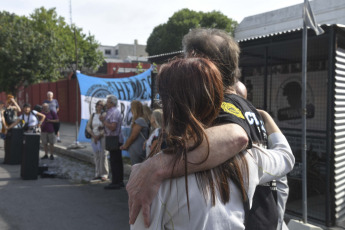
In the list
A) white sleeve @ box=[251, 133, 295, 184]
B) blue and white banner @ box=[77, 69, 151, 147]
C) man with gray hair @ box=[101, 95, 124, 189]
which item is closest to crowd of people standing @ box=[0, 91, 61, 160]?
blue and white banner @ box=[77, 69, 151, 147]

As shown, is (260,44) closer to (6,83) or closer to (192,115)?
(192,115)

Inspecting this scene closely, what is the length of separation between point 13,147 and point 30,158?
2238mm

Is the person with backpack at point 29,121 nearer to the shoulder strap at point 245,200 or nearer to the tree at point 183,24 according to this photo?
the shoulder strap at point 245,200

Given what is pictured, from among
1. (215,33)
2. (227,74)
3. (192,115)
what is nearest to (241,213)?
(192,115)

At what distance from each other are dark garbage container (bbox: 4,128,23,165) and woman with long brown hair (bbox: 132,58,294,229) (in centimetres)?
875

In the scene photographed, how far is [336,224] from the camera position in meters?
4.35

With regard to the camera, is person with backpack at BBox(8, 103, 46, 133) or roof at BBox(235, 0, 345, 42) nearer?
roof at BBox(235, 0, 345, 42)

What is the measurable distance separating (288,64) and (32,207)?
5.77m

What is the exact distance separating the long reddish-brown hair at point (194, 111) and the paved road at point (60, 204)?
375 cm

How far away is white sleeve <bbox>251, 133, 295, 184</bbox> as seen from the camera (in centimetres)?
122

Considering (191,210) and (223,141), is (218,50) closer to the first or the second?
(223,141)

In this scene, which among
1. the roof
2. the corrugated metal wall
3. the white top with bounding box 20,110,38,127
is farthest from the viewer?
the white top with bounding box 20,110,38,127

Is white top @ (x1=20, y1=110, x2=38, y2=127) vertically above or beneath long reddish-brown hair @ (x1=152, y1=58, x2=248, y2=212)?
beneath

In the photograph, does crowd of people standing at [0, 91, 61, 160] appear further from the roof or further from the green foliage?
the green foliage
